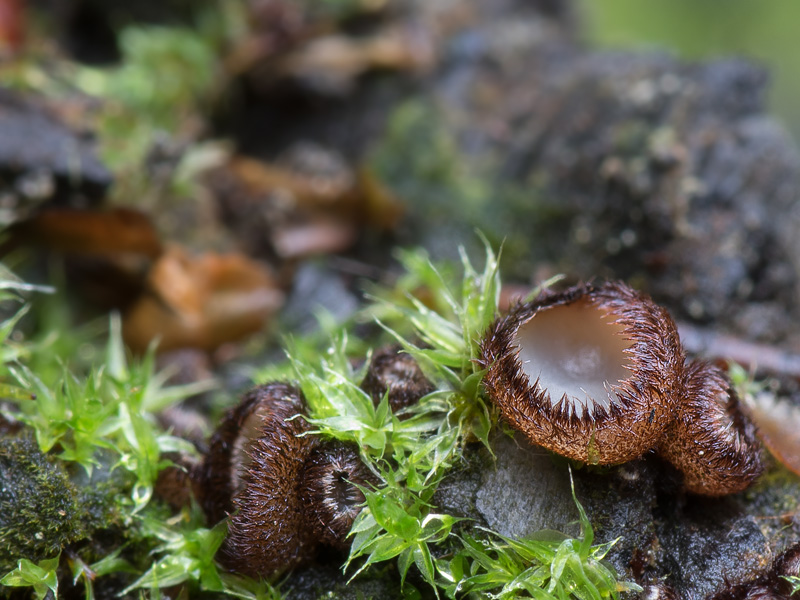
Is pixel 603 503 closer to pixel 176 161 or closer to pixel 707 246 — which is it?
pixel 707 246

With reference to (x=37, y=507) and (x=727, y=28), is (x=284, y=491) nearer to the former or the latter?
(x=37, y=507)

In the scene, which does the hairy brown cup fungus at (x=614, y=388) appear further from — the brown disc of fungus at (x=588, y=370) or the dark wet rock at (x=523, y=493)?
the dark wet rock at (x=523, y=493)

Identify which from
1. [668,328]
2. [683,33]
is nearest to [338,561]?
[668,328]

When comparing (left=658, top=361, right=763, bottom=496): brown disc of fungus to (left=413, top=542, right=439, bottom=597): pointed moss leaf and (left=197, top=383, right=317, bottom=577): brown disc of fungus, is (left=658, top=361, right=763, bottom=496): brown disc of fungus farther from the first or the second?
(left=197, top=383, right=317, bottom=577): brown disc of fungus

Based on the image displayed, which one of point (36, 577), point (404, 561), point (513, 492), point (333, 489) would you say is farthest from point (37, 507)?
point (513, 492)

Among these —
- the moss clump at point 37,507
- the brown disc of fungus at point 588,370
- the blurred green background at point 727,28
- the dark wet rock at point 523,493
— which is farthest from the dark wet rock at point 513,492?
the blurred green background at point 727,28

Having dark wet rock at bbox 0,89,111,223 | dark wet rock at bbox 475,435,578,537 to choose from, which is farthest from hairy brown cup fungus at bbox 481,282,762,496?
→ dark wet rock at bbox 0,89,111,223
